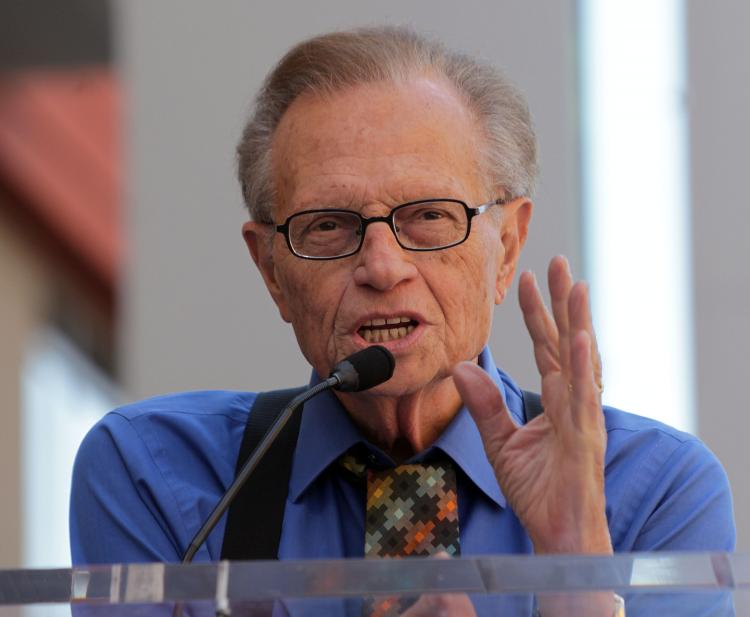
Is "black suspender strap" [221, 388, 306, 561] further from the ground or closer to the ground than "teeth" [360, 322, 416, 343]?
closer to the ground

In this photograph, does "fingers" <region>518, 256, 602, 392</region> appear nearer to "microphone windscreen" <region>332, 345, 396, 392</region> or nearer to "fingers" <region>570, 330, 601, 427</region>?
"fingers" <region>570, 330, 601, 427</region>

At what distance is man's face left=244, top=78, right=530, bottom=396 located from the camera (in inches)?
74.7

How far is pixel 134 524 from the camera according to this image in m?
1.96

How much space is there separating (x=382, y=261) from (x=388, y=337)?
3.9 inches

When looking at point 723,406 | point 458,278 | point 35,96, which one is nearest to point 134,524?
point 458,278

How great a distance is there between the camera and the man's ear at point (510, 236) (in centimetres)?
208

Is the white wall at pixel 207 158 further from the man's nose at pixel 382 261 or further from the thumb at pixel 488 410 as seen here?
the thumb at pixel 488 410

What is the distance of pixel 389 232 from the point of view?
75.6 inches

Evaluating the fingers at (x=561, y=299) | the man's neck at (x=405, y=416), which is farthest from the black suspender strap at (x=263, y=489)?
the fingers at (x=561, y=299)

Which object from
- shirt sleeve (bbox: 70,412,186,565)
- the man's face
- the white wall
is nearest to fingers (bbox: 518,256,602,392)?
the man's face

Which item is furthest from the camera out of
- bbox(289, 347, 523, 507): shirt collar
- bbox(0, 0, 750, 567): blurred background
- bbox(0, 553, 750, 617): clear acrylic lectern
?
bbox(0, 0, 750, 567): blurred background

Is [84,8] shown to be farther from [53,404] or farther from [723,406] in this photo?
[723,406]

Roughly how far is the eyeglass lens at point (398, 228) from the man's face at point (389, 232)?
13mm

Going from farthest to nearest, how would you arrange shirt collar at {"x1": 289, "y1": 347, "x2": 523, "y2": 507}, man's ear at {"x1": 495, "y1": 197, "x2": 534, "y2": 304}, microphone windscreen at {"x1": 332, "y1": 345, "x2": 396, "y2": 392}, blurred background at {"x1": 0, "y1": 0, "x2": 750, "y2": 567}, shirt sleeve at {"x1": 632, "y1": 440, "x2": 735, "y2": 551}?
blurred background at {"x1": 0, "y1": 0, "x2": 750, "y2": 567} → man's ear at {"x1": 495, "y1": 197, "x2": 534, "y2": 304} → shirt collar at {"x1": 289, "y1": 347, "x2": 523, "y2": 507} → shirt sleeve at {"x1": 632, "y1": 440, "x2": 735, "y2": 551} → microphone windscreen at {"x1": 332, "y1": 345, "x2": 396, "y2": 392}
